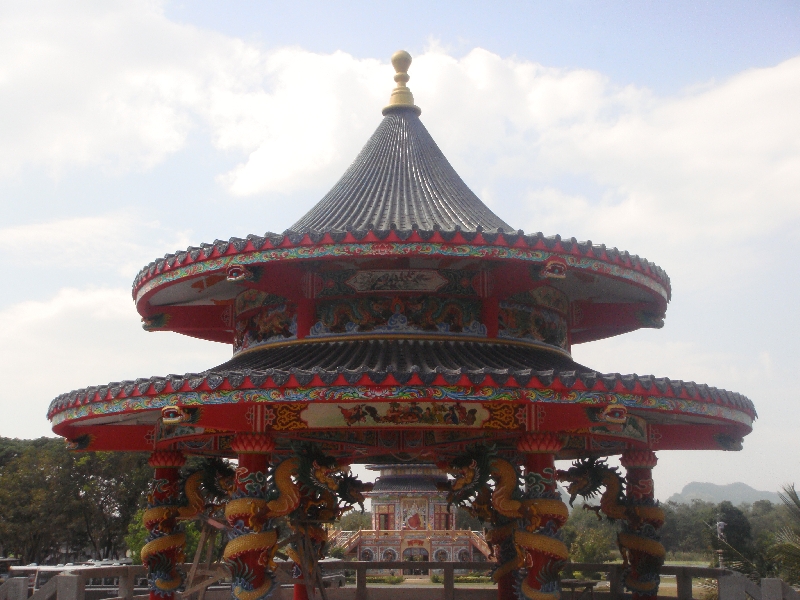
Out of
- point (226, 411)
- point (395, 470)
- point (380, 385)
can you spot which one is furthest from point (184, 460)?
point (395, 470)

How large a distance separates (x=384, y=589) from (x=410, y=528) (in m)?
36.5

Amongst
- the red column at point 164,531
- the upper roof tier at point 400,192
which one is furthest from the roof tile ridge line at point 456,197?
the red column at point 164,531

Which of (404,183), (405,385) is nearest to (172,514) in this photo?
(405,385)

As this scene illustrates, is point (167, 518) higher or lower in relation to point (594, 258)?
lower

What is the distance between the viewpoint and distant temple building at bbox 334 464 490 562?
53.4m

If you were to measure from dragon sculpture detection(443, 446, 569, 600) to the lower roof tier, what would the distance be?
0.47 meters

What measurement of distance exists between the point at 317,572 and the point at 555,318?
20.4 feet

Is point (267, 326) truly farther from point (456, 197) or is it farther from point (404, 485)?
point (404, 485)

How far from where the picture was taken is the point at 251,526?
11844mm

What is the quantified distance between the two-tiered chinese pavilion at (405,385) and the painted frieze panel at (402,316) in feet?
0.10

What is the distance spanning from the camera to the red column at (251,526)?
1166 centimetres

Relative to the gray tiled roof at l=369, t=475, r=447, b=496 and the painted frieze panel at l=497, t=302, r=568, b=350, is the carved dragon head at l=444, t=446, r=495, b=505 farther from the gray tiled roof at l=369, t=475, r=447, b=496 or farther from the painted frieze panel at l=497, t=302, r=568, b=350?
the gray tiled roof at l=369, t=475, r=447, b=496

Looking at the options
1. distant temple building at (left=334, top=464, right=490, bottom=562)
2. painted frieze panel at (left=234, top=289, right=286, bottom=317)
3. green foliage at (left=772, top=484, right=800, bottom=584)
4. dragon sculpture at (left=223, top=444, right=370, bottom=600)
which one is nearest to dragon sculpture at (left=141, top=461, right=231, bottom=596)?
dragon sculpture at (left=223, top=444, right=370, bottom=600)

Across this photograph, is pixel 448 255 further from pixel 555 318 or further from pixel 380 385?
pixel 555 318
